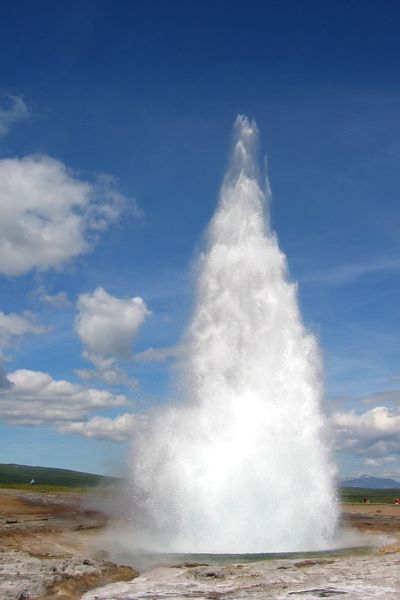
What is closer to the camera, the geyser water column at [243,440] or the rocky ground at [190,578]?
the rocky ground at [190,578]

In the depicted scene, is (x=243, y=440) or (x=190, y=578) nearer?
(x=190, y=578)

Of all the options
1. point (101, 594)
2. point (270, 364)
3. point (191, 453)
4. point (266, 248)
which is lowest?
point (101, 594)

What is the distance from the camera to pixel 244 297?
118 ft

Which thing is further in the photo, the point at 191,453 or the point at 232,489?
the point at 191,453

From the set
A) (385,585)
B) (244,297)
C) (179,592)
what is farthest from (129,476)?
(385,585)

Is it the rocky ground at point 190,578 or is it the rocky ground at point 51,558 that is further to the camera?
the rocky ground at point 51,558

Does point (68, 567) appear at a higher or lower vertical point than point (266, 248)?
lower

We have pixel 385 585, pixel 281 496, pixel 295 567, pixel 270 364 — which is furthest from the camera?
pixel 270 364

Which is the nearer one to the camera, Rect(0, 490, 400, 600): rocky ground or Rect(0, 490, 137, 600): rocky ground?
Rect(0, 490, 400, 600): rocky ground

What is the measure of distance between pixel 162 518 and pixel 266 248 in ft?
56.4

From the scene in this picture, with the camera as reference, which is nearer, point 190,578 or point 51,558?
point 190,578

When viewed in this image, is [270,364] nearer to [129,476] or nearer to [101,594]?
[129,476]

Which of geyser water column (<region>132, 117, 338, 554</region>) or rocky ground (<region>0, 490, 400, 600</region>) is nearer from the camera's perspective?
rocky ground (<region>0, 490, 400, 600</region>)

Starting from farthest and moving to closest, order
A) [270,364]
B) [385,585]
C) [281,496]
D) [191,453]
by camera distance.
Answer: [270,364]
[191,453]
[281,496]
[385,585]
